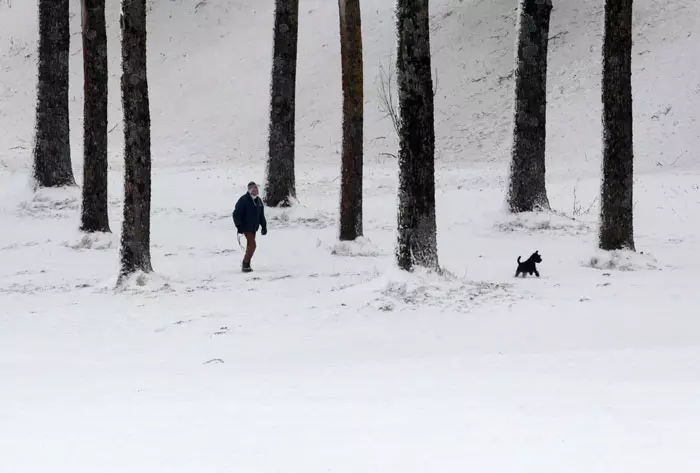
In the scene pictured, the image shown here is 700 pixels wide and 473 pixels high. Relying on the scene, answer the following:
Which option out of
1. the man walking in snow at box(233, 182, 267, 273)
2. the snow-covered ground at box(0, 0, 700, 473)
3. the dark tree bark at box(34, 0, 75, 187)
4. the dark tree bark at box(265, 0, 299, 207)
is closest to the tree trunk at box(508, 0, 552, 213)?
the snow-covered ground at box(0, 0, 700, 473)

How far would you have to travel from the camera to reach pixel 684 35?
32.3 metres

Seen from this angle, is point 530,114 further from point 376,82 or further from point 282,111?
point 376,82

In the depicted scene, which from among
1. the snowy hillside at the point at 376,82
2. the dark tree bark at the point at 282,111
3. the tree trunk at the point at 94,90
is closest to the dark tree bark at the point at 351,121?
the dark tree bark at the point at 282,111

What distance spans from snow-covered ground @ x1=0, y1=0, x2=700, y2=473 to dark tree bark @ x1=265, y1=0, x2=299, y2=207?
0.68 meters

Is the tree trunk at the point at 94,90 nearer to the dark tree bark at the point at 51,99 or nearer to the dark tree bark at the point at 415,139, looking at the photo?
the dark tree bark at the point at 51,99

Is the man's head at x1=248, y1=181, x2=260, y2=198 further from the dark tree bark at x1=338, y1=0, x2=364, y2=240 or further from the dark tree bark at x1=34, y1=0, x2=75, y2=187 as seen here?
the dark tree bark at x1=34, y1=0, x2=75, y2=187

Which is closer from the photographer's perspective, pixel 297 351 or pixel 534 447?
pixel 534 447

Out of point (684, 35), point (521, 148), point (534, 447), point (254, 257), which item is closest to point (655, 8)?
point (684, 35)

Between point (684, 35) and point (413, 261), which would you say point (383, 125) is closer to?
point (684, 35)

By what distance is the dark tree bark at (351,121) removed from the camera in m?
14.8

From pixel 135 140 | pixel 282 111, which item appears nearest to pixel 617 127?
pixel 135 140

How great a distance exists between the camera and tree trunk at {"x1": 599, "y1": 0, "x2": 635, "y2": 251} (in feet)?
40.8

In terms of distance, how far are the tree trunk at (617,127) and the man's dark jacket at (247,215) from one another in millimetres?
6130

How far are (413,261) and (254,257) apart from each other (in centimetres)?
532
